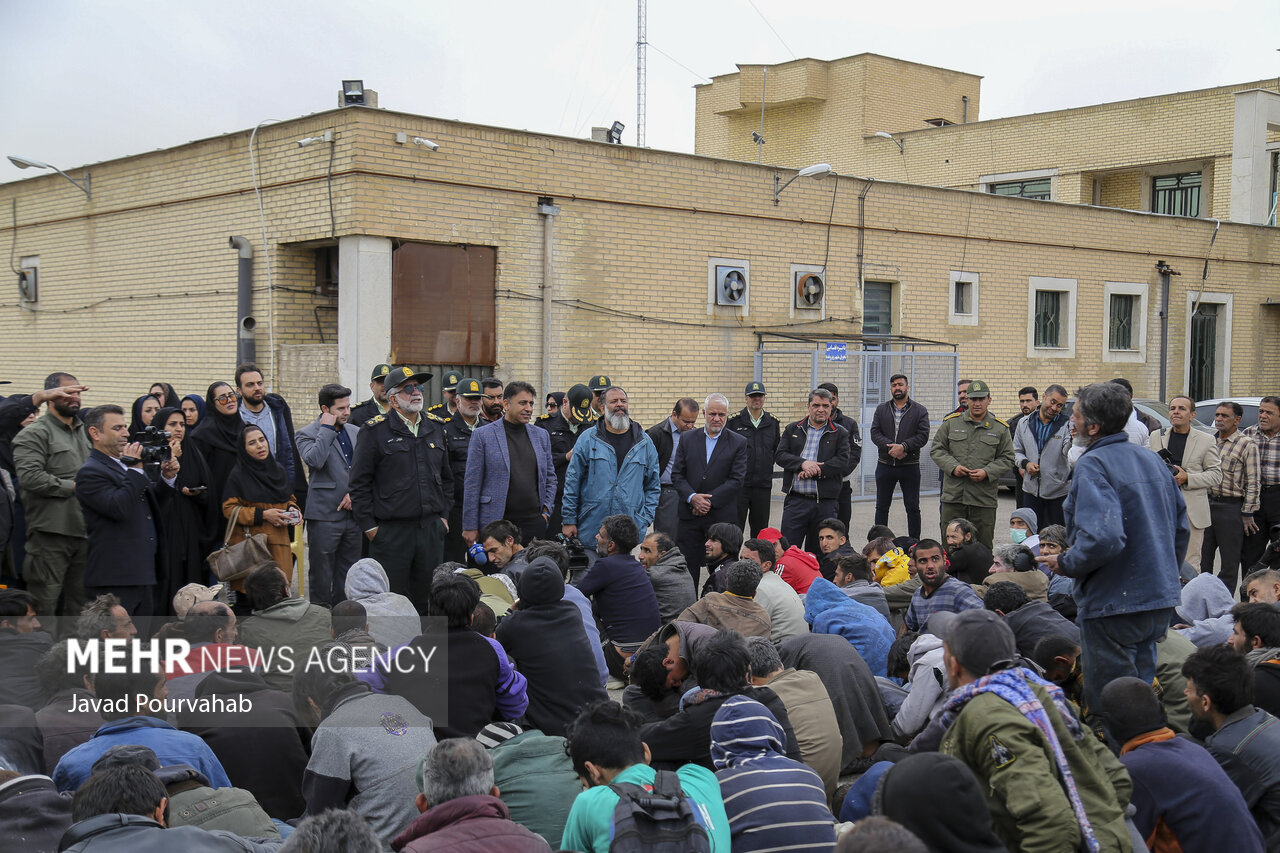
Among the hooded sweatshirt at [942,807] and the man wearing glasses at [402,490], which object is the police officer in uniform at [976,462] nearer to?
the man wearing glasses at [402,490]

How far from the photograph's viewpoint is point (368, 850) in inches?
111

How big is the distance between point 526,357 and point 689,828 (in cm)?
1132

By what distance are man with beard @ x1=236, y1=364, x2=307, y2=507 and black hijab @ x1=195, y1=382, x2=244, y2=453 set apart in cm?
13

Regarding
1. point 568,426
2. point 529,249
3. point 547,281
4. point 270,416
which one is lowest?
point 568,426

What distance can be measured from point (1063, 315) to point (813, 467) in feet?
42.5

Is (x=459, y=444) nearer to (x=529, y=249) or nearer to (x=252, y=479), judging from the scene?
(x=252, y=479)

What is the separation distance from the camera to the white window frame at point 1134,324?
845 inches

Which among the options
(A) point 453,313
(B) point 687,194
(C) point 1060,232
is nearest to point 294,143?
(A) point 453,313

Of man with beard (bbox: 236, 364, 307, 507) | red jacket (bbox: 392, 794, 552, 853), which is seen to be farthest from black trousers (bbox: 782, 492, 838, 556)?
red jacket (bbox: 392, 794, 552, 853)

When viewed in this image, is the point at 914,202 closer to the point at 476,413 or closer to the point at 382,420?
the point at 476,413

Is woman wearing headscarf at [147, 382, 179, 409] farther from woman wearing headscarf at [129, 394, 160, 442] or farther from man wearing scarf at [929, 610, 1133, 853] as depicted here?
man wearing scarf at [929, 610, 1133, 853]

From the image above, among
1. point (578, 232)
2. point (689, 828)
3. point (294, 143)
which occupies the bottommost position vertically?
point (689, 828)


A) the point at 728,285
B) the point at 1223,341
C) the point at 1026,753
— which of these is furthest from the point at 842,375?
the point at 1026,753

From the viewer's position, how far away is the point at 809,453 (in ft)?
34.0
